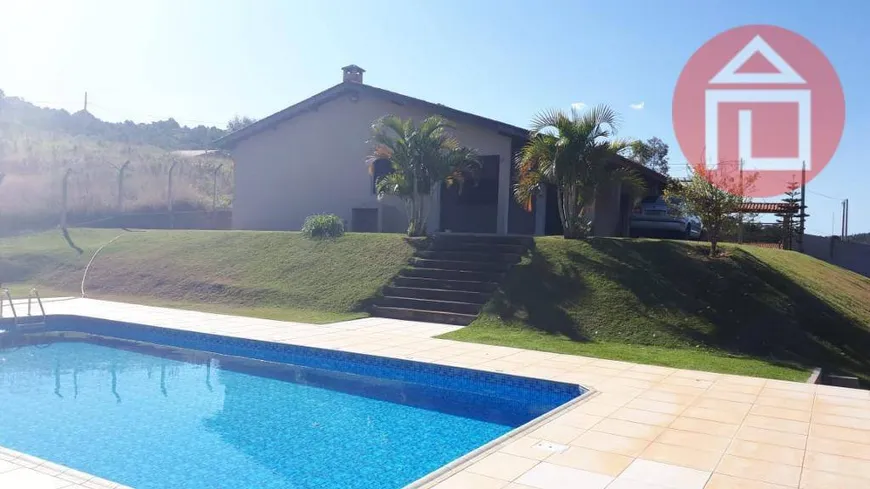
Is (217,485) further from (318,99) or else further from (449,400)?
(318,99)

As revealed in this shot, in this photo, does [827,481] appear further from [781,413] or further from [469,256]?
[469,256]

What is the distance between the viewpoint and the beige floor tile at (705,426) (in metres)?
6.07

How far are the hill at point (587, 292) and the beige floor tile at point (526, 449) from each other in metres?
4.77

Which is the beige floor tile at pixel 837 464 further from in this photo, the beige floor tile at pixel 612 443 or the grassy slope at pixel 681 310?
the grassy slope at pixel 681 310

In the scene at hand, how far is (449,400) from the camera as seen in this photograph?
8.47m

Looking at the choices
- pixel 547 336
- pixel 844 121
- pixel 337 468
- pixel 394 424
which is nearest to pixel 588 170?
pixel 547 336

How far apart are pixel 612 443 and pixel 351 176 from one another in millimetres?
18159

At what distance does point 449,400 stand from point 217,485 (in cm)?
368

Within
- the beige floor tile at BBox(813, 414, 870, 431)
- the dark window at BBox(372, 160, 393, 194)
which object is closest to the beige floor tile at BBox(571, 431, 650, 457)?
the beige floor tile at BBox(813, 414, 870, 431)

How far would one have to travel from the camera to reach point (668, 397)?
7426 mm

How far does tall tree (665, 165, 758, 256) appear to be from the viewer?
44.5 feet

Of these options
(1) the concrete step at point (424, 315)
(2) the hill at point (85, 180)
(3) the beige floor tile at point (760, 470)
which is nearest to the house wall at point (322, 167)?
(1) the concrete step at point (424, 315)

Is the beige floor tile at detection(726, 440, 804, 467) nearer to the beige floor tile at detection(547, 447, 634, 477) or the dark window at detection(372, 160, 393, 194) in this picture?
the beige floor tile at detection(547, 447, 634, 477)

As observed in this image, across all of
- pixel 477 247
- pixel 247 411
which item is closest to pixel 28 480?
pixel 247 411
